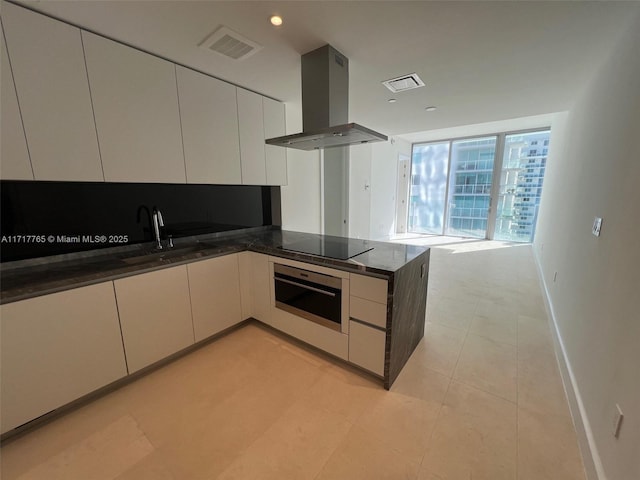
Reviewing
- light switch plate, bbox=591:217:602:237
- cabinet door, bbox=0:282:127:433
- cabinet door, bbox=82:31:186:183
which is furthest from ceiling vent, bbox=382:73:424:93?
cabinet door, bbox=0:282:127:433

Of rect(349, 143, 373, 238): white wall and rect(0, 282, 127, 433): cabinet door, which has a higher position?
rect(349, 143, 373, 238): white wall

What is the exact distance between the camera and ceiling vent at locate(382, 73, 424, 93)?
8.27ft

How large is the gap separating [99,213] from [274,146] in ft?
5.92

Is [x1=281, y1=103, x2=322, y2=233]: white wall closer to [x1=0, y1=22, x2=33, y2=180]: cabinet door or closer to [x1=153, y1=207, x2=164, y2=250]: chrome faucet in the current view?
[x1=153, y1=207, x2=164, y2=250]: chrome faucet

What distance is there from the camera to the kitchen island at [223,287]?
5.30 feet

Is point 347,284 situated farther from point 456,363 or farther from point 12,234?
point 12,234

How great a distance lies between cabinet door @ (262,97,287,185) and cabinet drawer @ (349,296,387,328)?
184 centimetres

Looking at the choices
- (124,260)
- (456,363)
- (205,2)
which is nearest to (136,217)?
(124,260)

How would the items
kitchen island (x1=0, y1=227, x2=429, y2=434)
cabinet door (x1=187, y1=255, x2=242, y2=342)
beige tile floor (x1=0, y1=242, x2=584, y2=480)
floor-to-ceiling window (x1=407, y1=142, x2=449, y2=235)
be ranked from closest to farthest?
beige tile floor (x1=0, y1=242, x2=584, y2=480) < kitchen island (x1=0, y1=227, x2=429, y2=434) < cabinet door (x1=187, y1=255, x2=242, y2=342) < floor-to-ceiling window (x1=407, y1=142, x2=449, y2=235)

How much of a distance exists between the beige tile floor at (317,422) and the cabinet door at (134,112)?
1648 mm

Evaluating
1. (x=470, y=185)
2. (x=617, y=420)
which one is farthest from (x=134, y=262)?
(x=470, y=185)

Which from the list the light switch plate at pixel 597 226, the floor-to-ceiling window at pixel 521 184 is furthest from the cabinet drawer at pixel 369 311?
the floor-to-ceiling window at pixel 521 184

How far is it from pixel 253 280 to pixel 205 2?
83.3 inches

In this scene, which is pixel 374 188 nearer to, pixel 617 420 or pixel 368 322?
pixel 368 322
